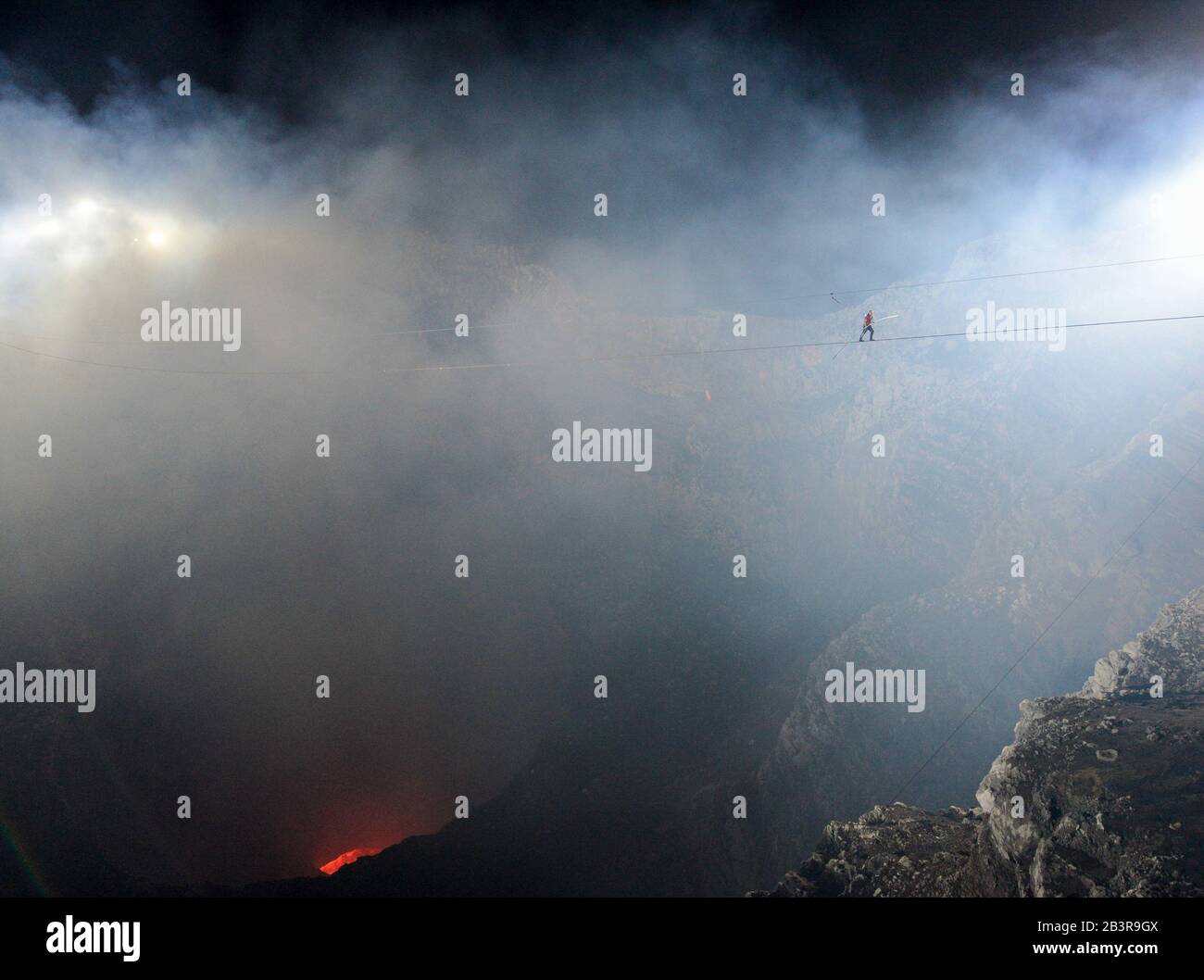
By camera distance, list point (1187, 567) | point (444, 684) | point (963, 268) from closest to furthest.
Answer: point (1187, 567) < point (963, 268) < point (444, 684)

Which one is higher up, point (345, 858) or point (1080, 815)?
point (1080, 815)

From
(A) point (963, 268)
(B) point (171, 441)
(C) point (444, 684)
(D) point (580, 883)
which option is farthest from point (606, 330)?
(D) point (580, 883)

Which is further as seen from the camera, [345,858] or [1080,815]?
[345,858]

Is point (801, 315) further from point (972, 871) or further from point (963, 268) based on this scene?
point (972, 871)

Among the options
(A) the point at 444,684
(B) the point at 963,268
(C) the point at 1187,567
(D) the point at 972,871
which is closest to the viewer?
(D) the point at 972,871

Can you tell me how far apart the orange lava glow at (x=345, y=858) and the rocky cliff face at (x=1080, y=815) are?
2303cm

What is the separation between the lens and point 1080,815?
51.8 ft

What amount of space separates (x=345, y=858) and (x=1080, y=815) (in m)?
32.5

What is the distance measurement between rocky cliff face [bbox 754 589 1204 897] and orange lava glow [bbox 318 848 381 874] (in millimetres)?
23034

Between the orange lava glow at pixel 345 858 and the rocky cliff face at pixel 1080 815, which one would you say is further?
the orange lava glow at pixel 345 858

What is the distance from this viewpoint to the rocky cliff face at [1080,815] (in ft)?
48.3

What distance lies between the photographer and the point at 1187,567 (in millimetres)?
28219

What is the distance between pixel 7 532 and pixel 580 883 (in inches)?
1326

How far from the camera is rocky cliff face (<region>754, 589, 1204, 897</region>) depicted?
14734 mm
